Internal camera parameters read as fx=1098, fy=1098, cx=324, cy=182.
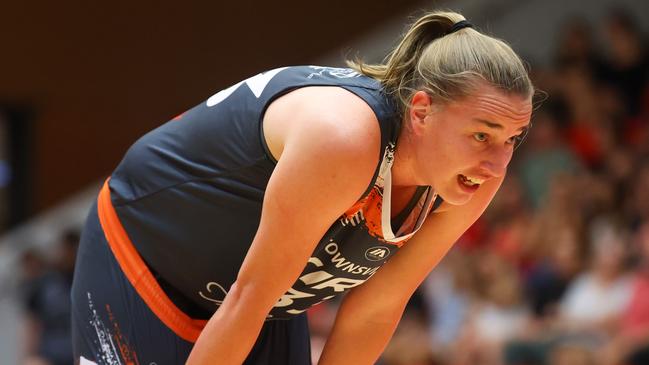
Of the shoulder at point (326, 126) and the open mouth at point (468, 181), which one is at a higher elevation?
the shoulder at point (326, 126)

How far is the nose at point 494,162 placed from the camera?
2115 millimetres

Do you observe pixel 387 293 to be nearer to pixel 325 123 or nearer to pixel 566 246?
pixel 325 123

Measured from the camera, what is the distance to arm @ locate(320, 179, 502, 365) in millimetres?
2461

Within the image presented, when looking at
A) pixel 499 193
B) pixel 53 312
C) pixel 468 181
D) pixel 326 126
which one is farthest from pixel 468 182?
pixel 53 312

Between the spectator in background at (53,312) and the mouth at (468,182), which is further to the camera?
the spectator in background at (53,312)

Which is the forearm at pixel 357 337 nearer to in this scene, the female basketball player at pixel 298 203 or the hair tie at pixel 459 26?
the female basketball player at pixel 298 203

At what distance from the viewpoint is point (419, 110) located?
2.14 meters

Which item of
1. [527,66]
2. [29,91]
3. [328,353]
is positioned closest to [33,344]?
[29,91]

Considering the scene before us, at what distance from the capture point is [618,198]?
5352mm

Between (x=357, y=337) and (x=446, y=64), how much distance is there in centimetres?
75

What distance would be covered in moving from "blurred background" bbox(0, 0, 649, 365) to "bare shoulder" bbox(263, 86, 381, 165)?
2.38ft

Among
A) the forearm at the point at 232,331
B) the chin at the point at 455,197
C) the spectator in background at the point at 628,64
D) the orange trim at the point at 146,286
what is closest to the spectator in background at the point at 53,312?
the spectator in background at the point at 628,64

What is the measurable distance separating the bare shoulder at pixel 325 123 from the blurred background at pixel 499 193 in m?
0.73

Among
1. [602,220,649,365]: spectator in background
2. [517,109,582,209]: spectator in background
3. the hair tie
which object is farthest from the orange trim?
[517,109,582,209]: spectator in background
